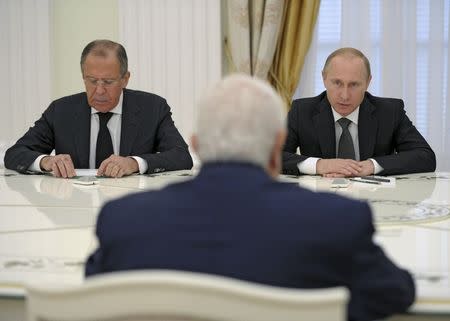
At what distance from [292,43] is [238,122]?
455 centimetres

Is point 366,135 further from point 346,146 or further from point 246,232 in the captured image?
point 246,232

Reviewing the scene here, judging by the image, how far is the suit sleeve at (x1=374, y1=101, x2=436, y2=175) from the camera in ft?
12.2

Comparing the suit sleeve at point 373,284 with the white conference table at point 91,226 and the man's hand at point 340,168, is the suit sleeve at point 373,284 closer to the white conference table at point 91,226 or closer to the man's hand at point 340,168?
the white conference table at point 91,226

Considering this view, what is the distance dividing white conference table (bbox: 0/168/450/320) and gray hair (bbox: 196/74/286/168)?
21.1 inches

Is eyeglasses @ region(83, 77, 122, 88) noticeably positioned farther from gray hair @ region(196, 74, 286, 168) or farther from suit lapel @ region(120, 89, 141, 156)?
gray hair @ region(196, 74, 286, 168)

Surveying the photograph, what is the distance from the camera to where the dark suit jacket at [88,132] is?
4059mm

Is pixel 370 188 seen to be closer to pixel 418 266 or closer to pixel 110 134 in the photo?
pixel 418 266

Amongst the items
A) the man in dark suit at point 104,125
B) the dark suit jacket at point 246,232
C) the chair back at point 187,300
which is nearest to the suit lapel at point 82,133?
the man in dark suit at point 104,125

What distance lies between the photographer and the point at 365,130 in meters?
4.04

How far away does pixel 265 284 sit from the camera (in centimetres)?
136

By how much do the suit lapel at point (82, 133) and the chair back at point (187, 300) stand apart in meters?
2.90

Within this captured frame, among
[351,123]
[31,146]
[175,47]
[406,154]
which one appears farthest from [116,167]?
[175,47]

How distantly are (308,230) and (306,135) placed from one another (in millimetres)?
2824

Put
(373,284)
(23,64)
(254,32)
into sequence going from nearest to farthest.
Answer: (373,284) → (254,32) → (23,64)
